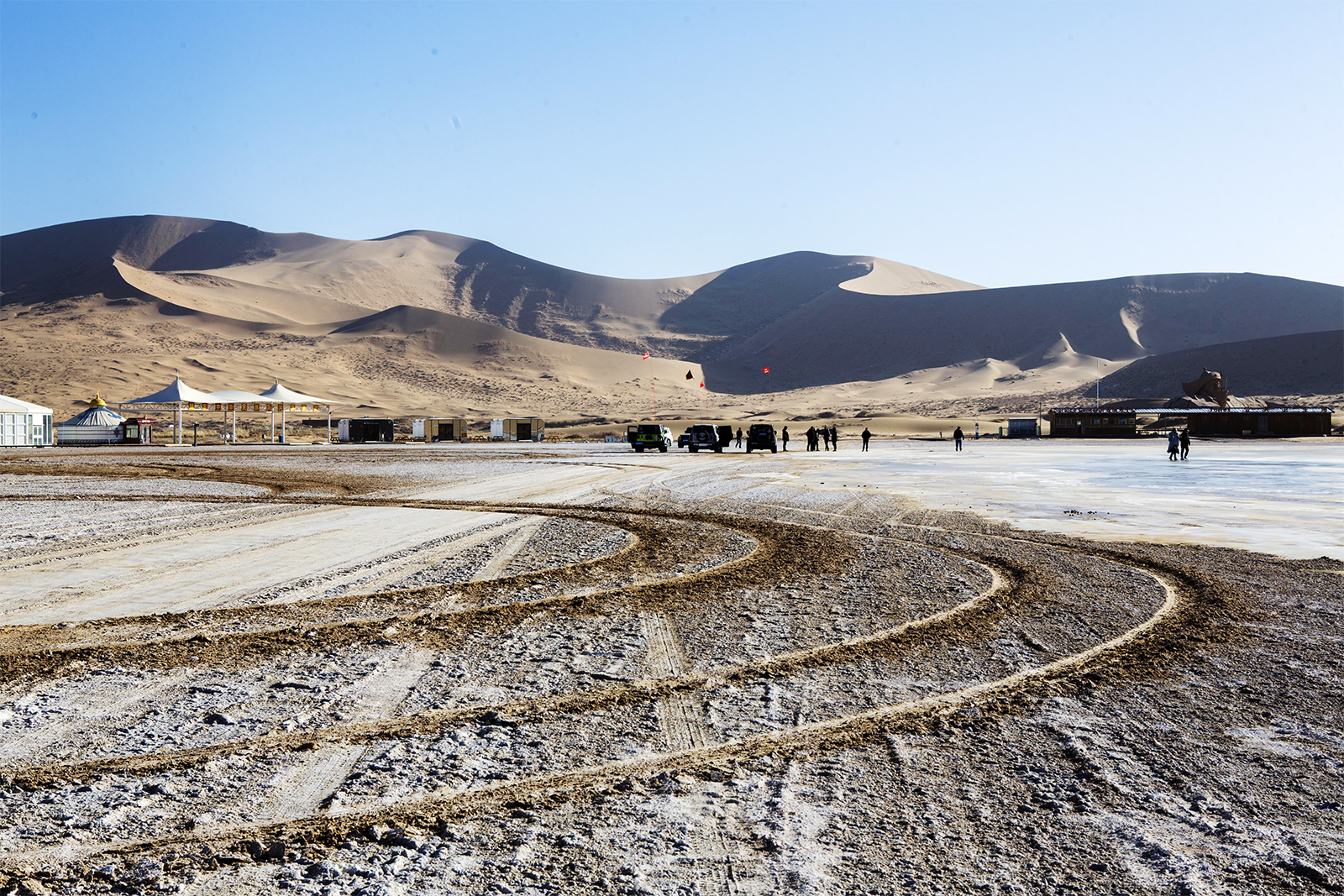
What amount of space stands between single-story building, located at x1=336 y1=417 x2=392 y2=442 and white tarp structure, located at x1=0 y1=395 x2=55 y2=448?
19.2 metres

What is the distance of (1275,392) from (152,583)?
521ft

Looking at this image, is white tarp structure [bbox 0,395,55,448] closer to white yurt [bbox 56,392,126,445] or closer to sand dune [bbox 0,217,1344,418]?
white yurt [bbox 56,392,126,445]

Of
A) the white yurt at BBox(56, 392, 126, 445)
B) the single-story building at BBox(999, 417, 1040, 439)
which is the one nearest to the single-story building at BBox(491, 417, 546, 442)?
the white yurt at BBox(56, 392, 126, 445)

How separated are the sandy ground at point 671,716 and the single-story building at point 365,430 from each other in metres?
62.7

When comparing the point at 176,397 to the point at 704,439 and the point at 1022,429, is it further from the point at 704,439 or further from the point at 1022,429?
the point at 1022,429

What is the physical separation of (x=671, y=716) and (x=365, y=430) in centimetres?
7364

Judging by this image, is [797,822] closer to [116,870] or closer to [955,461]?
[116,870]

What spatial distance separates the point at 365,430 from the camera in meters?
75.1

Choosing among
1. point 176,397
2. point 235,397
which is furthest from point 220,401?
point 176,397

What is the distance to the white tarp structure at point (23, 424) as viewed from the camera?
6131cm

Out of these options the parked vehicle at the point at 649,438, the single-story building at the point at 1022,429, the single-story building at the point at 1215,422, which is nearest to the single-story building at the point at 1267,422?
the single-story building at the point at 1215,422

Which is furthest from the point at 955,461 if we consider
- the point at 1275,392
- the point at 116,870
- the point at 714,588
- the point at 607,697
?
the point at 1275,392

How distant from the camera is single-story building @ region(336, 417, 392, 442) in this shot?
2936 inches

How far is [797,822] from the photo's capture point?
4.13 m
